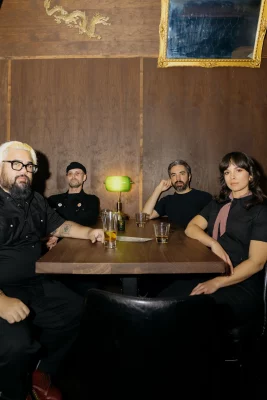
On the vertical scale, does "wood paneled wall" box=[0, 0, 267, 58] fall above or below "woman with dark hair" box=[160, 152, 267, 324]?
above

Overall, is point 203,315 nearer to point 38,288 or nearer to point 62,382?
point 38,288

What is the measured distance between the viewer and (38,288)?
6.17 ft

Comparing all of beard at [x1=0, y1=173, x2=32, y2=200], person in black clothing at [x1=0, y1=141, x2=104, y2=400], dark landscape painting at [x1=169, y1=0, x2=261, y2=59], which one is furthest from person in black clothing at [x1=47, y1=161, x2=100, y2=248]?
dark landscape painting at [x1=169, y1=0, x2=261, y2=59]

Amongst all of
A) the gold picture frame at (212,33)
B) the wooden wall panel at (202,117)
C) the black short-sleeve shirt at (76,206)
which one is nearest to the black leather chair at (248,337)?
the black short-sleeve shirt at (76,206)

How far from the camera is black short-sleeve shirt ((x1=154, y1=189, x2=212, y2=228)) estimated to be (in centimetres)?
320

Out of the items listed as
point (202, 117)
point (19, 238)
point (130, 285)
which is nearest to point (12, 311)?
point (19, 238)

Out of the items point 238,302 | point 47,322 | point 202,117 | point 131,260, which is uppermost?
point 202,117

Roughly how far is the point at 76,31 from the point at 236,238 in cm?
310

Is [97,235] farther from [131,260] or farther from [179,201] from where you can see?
[179,201]

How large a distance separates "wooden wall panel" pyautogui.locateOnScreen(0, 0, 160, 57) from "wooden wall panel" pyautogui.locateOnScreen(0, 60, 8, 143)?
0.16 metres

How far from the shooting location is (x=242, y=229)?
6.07 ft

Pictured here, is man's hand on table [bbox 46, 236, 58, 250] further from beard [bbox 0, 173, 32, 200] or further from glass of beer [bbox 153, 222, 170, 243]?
glass of beer [bbox 153, 222, 170, 243]

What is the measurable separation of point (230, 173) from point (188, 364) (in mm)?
1369

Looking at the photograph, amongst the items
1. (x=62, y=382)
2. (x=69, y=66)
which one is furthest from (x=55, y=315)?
(x=69, y=66)
